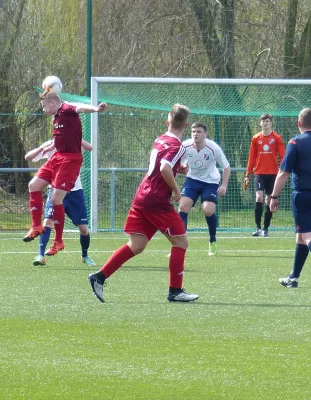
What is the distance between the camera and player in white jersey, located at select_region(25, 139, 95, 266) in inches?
480

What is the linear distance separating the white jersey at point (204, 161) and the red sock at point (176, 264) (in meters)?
4.63

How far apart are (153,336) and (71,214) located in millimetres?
5614

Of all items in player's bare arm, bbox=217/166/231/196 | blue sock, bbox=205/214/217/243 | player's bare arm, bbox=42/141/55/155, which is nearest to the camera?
player's bare arm, bbox=42/141/55/155

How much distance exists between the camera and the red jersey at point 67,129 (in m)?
11.6

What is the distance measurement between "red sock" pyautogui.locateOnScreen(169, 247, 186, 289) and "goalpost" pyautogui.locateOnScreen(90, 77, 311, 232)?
944cm

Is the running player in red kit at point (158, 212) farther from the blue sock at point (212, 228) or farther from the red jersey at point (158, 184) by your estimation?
the blue sock at point (212, 228)

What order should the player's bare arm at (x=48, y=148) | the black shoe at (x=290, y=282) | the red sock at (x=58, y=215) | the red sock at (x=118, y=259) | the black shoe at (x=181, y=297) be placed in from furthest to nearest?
1. the player's bare arm at (x=48, y=148)
2. the red sock at (x=58, y=215)
3. the black shoe at (x=290, y=282)
4. the black shoe at (x=181, y=297)
5. the red sock at (x=118, y=259)

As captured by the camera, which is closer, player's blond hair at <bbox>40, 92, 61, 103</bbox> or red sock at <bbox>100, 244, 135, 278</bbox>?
red sock at <bbox>100, 244, 135, 278</bbox>

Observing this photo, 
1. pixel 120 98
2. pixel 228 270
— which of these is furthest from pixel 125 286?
pixel 120 98

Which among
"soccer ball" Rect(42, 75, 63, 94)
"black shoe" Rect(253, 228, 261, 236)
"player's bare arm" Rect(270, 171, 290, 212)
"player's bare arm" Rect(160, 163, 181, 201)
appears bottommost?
"black shoe" Rect(253, 228, 261, 236)

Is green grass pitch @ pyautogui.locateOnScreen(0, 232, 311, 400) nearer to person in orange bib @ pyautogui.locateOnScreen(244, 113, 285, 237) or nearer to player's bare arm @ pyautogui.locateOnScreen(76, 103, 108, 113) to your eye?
player's bare arm @ pyautogui.locateOnScreen(76, 103, 108, 113)

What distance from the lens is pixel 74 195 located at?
13.0 meters

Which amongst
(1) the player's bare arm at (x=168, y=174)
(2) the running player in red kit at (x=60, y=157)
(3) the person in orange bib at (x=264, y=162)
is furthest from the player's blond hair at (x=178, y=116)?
(3) the person in orange bib at (x=264, y=162)

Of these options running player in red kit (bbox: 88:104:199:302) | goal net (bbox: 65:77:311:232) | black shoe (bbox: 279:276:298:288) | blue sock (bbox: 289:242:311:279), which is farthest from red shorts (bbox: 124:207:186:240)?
goal net (bbox: 65:77:311:232)
